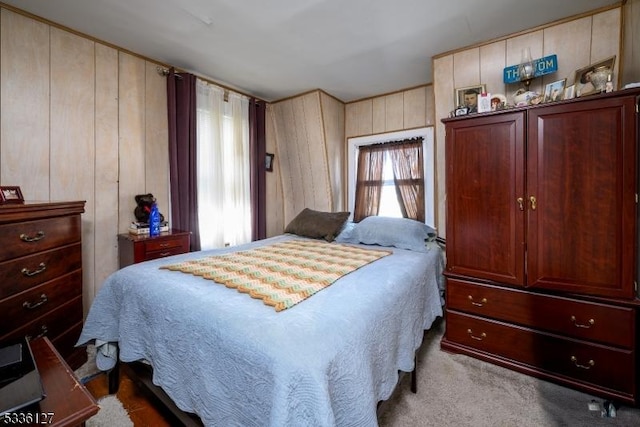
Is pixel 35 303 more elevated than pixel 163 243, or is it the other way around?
pixel 163 243

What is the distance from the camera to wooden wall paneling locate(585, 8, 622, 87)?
195 cm

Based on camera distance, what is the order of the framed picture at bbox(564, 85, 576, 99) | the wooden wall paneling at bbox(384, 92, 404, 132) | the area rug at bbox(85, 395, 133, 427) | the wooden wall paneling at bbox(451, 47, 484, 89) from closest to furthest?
the area rug at bbox(85, 395, 133, 427) < the framed picture at bbox(564, 85, 576, 99) < the wooden wall paneling at bbox(451, 47, 484, 89) < the wooden wall paneling at bbox(384, 92, 404, 132)

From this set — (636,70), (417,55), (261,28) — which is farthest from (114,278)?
(636,70)

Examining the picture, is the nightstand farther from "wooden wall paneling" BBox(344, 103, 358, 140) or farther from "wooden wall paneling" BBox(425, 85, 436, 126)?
"wooden wall paneling" BBox(425, 85, 436, 126)

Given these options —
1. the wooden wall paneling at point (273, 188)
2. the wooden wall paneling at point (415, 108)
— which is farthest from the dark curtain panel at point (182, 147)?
the wooden wall paneling at point (415, 108)

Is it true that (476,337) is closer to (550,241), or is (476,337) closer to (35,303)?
(550,241)

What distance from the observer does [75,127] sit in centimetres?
228

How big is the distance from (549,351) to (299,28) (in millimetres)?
2928

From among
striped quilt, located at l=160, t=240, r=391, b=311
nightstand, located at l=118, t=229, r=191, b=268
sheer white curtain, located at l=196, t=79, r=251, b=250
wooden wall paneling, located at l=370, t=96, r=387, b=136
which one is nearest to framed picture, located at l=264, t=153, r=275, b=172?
sheer white curtain, located at l=196, t=79, r=251, b=250

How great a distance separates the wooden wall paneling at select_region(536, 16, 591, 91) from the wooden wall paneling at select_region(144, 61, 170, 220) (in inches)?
137

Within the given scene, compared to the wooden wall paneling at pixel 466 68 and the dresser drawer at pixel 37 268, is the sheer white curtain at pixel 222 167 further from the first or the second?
the wooden wall paneling at pixel 466 68

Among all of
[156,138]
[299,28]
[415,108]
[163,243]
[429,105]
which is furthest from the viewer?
[415,108]

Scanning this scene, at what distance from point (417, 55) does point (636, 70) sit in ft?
4.97

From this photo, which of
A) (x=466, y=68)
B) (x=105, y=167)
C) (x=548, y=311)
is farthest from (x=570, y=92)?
(x=105, y=167)
